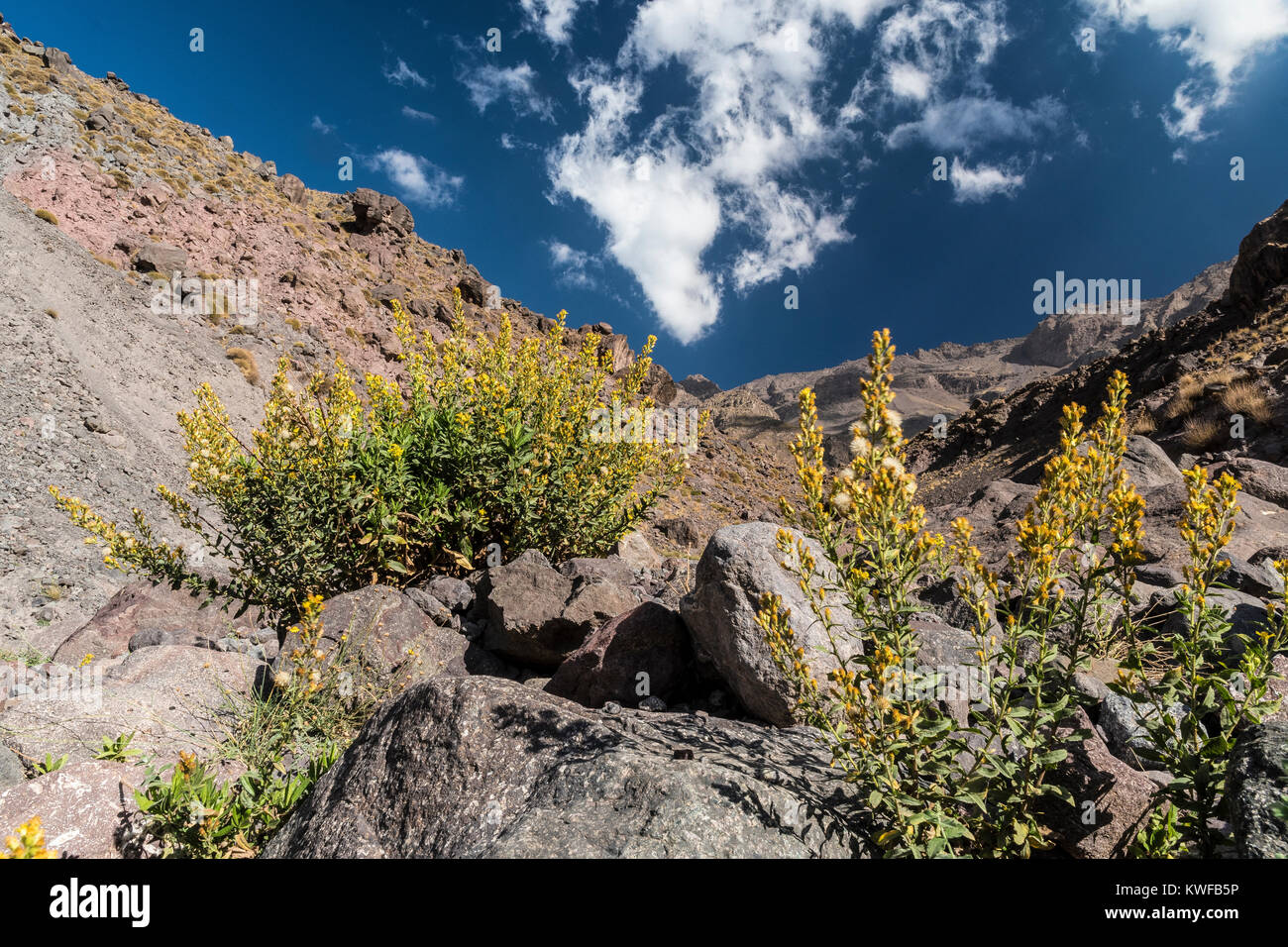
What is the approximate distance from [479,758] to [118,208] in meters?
32.5

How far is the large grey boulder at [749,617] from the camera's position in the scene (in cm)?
347

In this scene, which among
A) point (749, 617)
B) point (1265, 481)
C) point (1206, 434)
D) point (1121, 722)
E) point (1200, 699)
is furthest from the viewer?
point (1206, 434)

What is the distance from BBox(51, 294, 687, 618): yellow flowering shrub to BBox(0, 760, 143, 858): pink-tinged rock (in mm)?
2065

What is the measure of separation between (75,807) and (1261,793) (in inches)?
174

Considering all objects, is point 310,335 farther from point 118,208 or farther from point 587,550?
point 587,550

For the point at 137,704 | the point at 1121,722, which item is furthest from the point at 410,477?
the point at 1121,722

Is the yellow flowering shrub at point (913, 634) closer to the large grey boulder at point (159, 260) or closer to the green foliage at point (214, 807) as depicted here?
the green foliage at point (214, 807)

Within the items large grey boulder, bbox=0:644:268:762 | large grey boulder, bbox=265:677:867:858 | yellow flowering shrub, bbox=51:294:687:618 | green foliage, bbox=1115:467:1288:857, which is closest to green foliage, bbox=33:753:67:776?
large grey boulder, bbox=0:644:268:762

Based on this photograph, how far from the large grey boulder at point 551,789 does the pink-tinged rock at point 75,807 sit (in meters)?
0.67

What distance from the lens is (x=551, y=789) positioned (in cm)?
232

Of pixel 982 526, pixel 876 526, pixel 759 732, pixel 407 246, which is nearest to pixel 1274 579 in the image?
pixel 982 526

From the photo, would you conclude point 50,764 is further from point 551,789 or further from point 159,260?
point 159,260

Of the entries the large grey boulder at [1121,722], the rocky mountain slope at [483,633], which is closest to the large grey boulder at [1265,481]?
the rocky mountain slope at [483,633]
